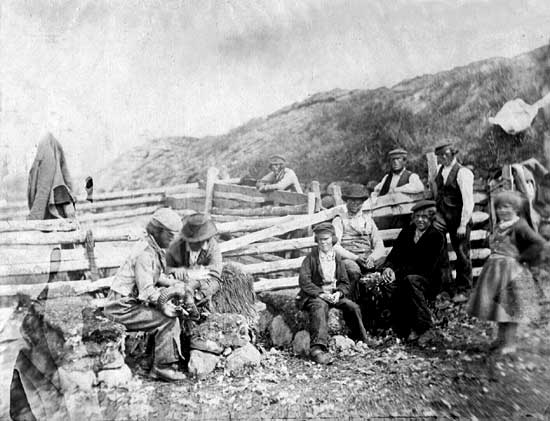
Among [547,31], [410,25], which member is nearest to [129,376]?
[410,25]

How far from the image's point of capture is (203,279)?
12.4 ft

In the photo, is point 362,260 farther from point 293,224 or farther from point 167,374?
point 167,374

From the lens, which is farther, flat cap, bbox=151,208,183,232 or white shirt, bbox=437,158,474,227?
white shirt, bbox=437,158,474,227

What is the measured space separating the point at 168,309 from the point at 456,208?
85.8 inches

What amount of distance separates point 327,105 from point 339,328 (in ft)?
5.37

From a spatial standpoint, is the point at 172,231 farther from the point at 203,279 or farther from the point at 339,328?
the point at 339,328

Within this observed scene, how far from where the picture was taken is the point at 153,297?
371 centimetres

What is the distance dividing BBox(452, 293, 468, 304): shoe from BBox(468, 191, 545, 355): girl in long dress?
5 centimetres

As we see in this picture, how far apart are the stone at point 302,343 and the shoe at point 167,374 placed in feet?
2.60

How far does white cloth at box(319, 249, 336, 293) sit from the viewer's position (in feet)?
12.8

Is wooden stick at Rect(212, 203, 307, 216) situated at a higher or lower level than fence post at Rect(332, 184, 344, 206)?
lower

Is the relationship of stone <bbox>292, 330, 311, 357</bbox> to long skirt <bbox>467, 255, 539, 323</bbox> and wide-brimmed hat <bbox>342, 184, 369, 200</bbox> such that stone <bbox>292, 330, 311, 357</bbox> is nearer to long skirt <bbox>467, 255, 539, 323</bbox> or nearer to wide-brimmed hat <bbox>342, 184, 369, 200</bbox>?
wide-brimmed hat <bbox>342, 184, 369, 200</bbox>

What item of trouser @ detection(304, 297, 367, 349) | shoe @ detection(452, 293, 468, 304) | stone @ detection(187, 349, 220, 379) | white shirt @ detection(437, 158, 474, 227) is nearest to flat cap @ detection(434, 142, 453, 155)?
white shirt @ detection(437, 158, 474, 227)

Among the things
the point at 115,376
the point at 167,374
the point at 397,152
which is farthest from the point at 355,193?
the point at 115,376
